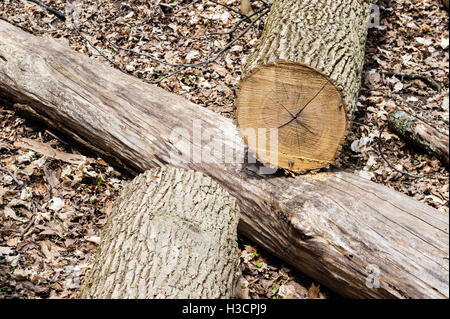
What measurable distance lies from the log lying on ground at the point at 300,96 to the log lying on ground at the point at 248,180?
231 mm

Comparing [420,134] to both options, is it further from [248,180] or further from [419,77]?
[248,180]

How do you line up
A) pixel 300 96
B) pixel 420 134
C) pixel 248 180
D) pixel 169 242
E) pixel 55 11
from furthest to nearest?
A: pixel 55 11
pixel 420 134
pixel 248 180
pixel 300 96
pixel 169 242

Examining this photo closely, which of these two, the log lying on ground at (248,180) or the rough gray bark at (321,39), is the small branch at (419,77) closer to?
the rough gray bark at (321,39)

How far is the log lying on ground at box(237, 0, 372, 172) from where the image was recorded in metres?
2.84

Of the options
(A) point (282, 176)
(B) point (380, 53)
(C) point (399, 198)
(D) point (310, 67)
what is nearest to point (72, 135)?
(A) point (282, 176)

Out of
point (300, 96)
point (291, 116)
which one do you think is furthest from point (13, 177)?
point (300, 96)

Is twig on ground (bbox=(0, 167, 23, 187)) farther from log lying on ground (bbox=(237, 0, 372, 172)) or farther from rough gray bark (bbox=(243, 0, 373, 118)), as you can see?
rough gray bark (bbox=(243, 0, 373, 118))

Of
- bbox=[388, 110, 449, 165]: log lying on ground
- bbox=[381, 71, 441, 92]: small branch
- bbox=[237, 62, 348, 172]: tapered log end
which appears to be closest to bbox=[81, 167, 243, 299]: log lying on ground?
bbox=[237, 62, 348, 172]: tapered log end

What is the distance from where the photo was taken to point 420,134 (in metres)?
3.82

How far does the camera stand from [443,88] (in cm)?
424

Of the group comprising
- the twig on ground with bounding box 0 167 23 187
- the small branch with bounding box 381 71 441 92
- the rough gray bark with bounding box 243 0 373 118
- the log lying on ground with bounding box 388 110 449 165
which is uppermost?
the rough gray bark with bounding box 243 0 373 118

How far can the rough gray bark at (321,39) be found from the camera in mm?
Answer: 3037

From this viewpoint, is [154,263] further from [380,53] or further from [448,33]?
[448,33]

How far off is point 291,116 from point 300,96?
0.57 ft
